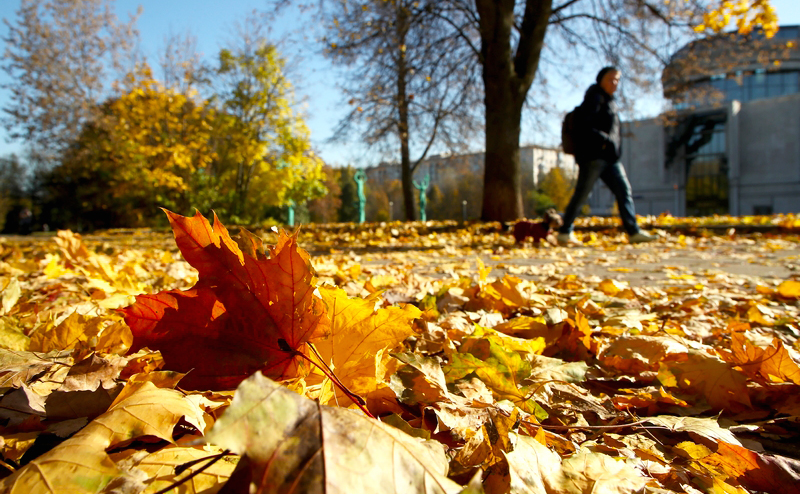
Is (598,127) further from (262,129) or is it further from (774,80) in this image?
(774,80)

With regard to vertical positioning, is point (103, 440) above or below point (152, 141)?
below

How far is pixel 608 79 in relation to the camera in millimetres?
5613

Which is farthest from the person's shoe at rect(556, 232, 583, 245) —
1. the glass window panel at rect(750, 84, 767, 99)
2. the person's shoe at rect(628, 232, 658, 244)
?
the glass window panel at rect(750, 84, 767, 99)

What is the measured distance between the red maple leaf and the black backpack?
5.87 m

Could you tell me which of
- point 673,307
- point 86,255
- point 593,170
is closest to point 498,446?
point 673,307

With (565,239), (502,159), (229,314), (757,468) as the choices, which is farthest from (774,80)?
(229,314)

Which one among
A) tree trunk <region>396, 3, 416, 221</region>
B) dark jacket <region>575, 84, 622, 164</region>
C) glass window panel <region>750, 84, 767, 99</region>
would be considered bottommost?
dark jacket <region>575, 84, 622, 164</region>

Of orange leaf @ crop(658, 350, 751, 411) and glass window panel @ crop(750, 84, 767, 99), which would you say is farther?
glass window panel @ crop(750, 84, 767, 99)

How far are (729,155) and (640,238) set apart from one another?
4479 cm

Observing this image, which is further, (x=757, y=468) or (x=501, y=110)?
(x=501, y=110)

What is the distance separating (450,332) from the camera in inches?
53.6

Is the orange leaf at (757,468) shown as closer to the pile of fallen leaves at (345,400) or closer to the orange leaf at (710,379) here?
the pile of fallen leaves at (345,400)

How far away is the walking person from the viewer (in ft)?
18.6

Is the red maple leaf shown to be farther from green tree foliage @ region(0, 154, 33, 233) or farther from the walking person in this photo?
green tree foliage @ region(0, 154, 33, 233)
